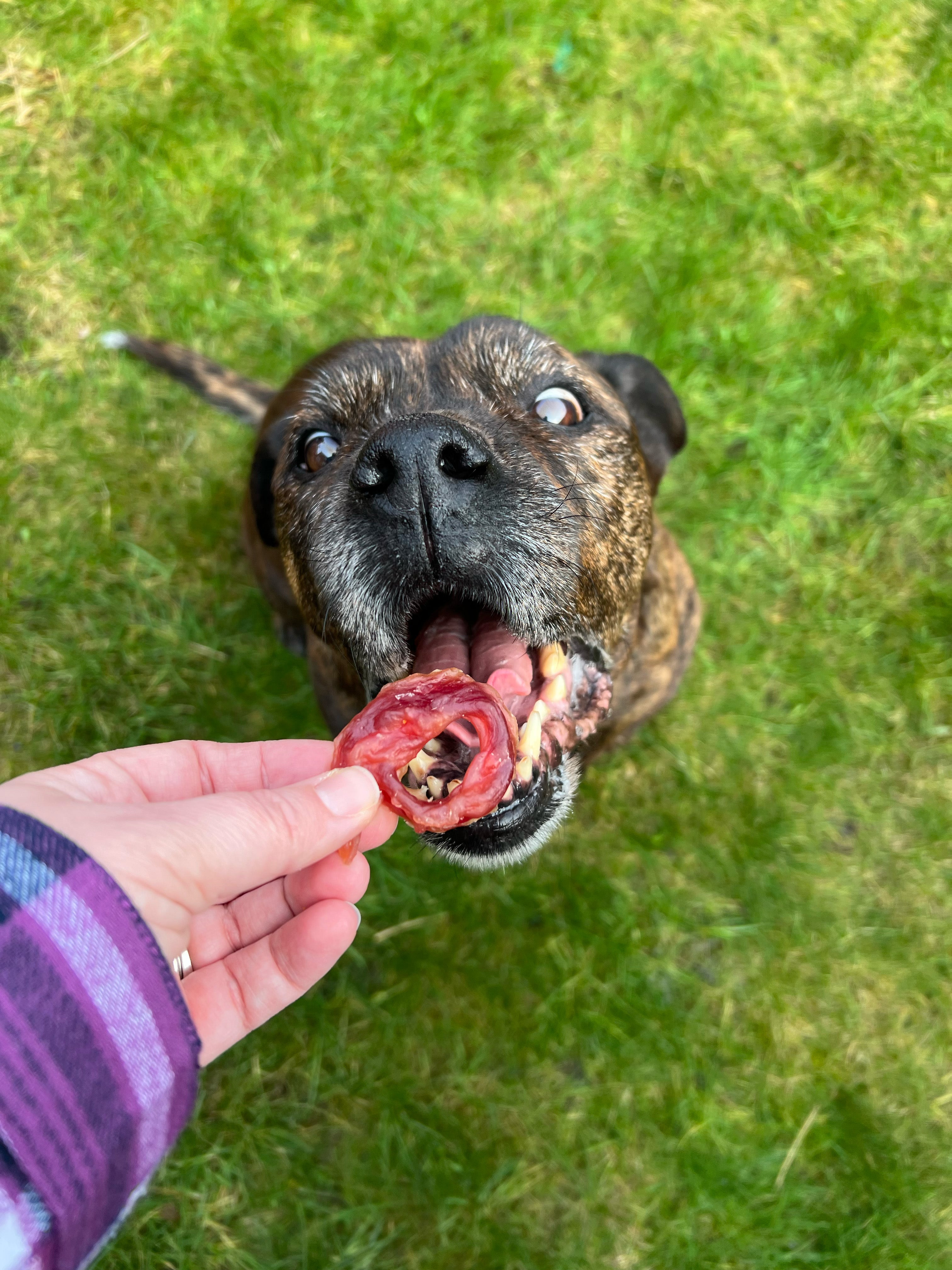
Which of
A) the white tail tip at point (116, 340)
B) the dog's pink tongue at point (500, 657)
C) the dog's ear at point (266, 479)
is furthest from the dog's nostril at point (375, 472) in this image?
the white tail tip at point (116, 340)

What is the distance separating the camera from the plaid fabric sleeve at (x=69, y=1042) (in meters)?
1.40

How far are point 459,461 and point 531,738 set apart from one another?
842 mm

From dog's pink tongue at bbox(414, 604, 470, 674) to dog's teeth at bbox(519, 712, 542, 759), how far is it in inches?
12.6

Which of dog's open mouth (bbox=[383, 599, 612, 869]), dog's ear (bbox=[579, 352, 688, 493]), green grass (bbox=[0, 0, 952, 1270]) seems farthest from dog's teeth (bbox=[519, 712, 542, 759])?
green grass (bbox=[0, 0, 952, 1270])

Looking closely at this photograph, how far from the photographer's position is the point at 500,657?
103 inches

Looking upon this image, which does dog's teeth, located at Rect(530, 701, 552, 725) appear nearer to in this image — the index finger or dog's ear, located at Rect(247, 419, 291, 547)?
the index finger

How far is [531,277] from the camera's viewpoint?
4730mm

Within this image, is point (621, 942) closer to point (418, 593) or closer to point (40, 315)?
point (418, 593)

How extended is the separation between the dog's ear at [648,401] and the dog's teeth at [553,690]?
116cm

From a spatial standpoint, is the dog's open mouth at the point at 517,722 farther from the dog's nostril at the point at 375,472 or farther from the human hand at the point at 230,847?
the dog's nostril at the point at 375,472

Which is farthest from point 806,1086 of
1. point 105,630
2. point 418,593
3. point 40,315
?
point 40,315

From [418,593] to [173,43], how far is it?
4781 mm

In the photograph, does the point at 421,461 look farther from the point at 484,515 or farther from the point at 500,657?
the point at 500,657

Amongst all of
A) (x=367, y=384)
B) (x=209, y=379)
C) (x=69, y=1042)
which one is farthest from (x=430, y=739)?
(x=209, y=379)
